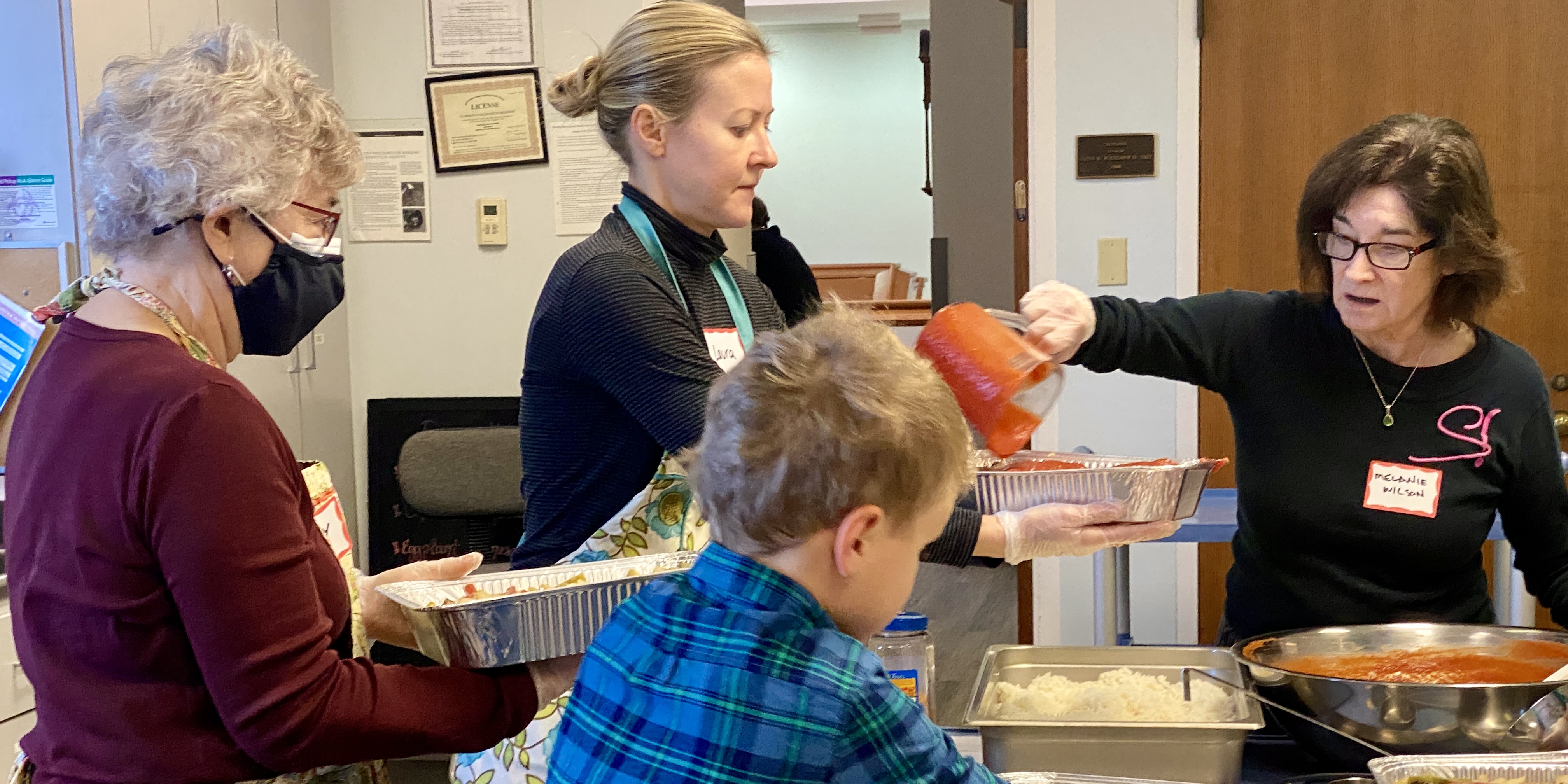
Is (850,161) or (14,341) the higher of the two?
(850,161)

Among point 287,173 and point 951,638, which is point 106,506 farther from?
point 951,638

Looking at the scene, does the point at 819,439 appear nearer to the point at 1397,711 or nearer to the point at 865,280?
the point at 1397,711

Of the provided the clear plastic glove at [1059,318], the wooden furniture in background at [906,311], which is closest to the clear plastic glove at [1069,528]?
the clear plastic glove at [1059,318]

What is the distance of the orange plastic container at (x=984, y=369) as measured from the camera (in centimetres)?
140

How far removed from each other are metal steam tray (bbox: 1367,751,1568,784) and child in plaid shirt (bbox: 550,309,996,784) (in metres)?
0.45

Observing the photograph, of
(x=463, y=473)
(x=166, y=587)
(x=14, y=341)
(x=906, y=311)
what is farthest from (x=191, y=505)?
(x=906, y=311)

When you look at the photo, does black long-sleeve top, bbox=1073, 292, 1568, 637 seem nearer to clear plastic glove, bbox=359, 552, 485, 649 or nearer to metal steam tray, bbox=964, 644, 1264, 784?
metal steam tray, bbox=964, 644, 1264, 784

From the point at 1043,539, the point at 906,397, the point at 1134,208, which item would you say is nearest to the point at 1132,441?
the point at 1134,208

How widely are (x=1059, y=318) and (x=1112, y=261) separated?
2.05 metres

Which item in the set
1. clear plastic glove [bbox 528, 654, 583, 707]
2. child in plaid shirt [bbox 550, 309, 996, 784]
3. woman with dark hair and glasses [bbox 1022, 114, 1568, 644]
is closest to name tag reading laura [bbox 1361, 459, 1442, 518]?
woman with dark hair and glasses [bbox 1022, 114, 1568, 644]

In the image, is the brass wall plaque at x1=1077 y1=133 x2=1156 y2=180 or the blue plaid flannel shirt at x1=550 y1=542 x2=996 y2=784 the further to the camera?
the brass wall plaque at x1=1077 y1=133 x2=1156 y2=180

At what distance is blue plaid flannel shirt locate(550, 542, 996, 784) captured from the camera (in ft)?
2.98

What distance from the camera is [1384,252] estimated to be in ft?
5.58

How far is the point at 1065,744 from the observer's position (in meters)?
1.30
